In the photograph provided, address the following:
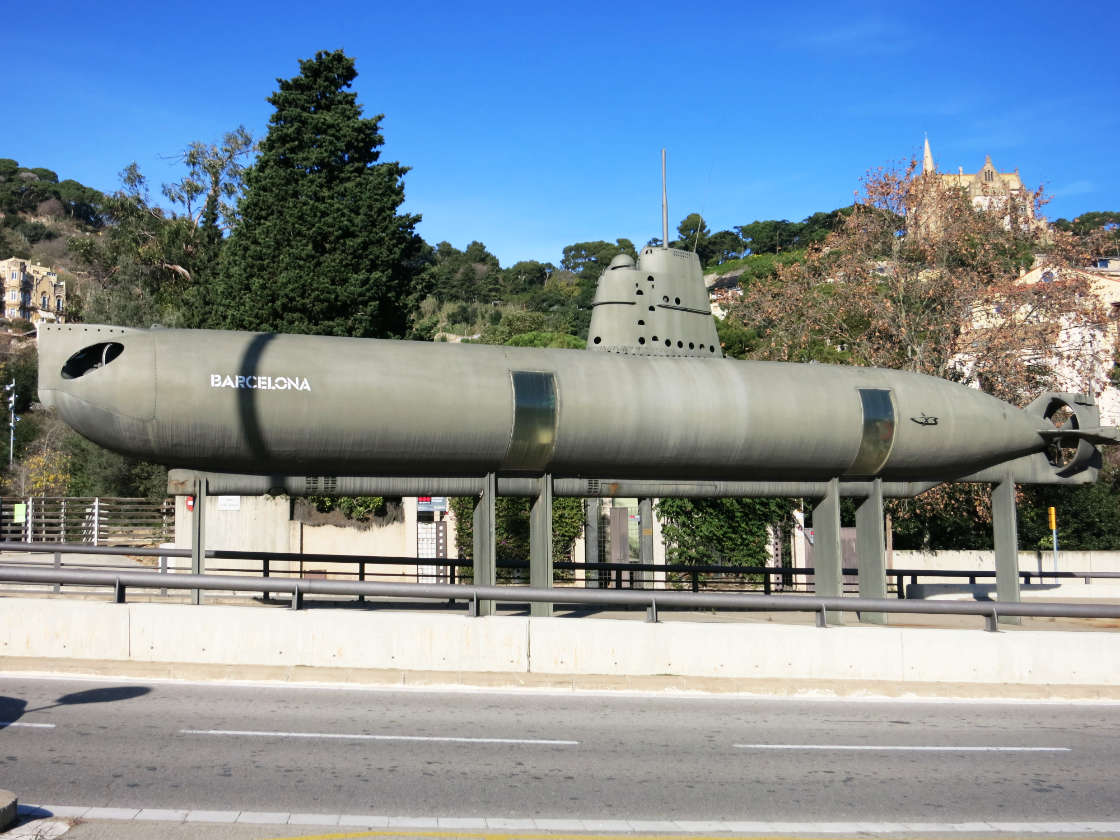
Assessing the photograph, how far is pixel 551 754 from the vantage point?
9.01 metres

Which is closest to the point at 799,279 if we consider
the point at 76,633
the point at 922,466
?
the point at 922,466

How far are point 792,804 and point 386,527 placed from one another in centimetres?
2736

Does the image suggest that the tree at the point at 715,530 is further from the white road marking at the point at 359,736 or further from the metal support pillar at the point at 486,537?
the white road marking at the point at 359,736

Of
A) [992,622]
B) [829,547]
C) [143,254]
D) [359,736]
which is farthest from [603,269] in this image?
[143,254]

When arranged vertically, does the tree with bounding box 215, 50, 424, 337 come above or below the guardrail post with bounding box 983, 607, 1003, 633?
above

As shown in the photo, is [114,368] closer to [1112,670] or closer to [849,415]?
[849,415]

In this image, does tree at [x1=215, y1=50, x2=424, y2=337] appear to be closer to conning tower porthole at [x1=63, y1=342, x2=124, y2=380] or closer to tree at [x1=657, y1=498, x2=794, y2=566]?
tree at [x1=657, y1=498, x2=794, y2=566]

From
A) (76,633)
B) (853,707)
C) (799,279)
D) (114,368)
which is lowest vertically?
(853,707)

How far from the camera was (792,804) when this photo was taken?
25.3 feet

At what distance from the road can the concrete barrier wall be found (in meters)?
0.57

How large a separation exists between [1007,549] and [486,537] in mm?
9466

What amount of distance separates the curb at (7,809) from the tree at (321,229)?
98.1 ft

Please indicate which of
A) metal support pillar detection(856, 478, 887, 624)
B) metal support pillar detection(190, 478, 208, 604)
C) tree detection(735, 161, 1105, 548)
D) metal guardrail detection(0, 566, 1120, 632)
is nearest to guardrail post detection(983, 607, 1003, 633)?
metal guardrail detection(0, 566, 1120, 632)

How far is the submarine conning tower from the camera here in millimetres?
16219
